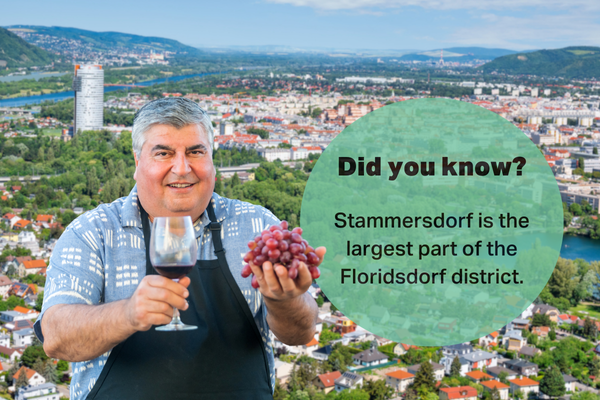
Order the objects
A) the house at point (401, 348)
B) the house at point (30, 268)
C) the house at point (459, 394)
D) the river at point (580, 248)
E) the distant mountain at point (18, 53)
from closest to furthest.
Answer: the house at point (459, 394)
the house at point (401, 348)
the house at point (30, 268)
the river at point (580, 248)
the distant mountain at point (18, 53)

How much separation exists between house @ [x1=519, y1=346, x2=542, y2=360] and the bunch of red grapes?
9.47m

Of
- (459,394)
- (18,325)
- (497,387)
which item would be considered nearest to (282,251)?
(459,394)

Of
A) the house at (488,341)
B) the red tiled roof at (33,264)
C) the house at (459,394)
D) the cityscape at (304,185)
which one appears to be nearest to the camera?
the house at (459,394)

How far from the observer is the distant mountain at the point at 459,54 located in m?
62.8

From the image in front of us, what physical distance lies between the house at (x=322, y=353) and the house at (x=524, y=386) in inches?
93.9

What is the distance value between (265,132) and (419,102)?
23539 mm

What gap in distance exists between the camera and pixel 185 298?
0.74 meters

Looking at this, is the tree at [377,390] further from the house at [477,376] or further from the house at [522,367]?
the house at [522,367]

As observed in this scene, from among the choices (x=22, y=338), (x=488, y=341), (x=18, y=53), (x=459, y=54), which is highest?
(x=459, y=54)

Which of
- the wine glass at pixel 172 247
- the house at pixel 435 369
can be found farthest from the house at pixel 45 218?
the wine glass at pixel 172 247

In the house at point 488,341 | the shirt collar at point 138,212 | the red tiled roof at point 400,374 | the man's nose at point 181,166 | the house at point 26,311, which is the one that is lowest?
the house at point 488,341

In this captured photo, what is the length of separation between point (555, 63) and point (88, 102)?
34.1 m

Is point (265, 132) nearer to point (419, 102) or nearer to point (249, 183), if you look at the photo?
point (249, 183)

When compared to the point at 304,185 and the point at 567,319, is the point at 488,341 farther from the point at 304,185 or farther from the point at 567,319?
the point at 304,185
